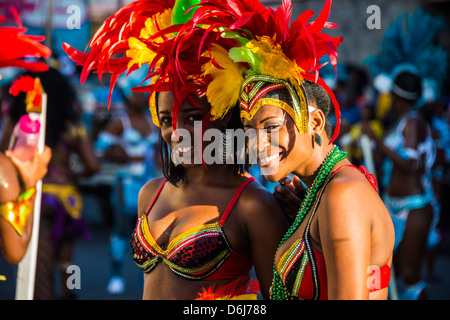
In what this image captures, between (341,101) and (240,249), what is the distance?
574 cm

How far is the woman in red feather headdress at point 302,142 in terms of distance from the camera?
169cm

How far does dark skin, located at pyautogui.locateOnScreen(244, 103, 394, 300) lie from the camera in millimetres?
1651

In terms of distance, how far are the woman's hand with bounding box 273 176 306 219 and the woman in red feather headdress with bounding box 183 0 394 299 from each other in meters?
0.28

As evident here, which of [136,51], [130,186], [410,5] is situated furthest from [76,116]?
[410,5]

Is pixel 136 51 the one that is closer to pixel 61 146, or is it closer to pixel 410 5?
pixel 61 146

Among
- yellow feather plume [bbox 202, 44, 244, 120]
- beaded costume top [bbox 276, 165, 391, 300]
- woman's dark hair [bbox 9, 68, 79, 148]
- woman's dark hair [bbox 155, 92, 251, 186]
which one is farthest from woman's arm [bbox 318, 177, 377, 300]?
woman's dark hair [bbox 9, 68, 79, 148]

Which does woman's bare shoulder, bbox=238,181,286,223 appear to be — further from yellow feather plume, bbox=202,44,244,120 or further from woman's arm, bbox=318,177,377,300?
woman's arm, bbox=318,177,377,300

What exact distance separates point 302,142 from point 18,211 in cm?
162

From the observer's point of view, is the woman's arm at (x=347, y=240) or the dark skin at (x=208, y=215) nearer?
the woman's arm at (x=347, y=240)

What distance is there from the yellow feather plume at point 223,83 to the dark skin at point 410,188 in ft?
12.1

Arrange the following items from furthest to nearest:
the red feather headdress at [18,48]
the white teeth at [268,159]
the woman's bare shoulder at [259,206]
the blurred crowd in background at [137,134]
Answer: the blurred crowd in background at [137,134], the woman's bare shoulder at [259,206], the red feather headdress at [18,48], the white teeth at [268,159]
